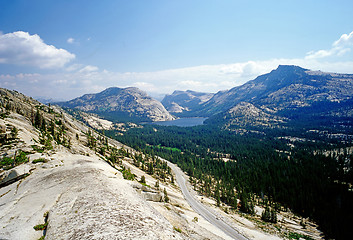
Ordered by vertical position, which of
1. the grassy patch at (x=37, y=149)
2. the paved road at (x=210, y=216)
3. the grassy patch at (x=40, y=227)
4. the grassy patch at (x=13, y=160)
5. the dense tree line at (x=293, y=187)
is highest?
the grassy patch at (x=37, y=149)

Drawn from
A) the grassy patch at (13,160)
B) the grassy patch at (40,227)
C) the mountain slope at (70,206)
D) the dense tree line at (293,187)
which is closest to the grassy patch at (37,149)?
the mountain slope at (70,206)

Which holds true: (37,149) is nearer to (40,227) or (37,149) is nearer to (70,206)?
(70,206)

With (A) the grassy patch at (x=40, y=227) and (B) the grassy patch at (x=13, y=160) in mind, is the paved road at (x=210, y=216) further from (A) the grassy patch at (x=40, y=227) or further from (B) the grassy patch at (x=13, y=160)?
(B) the grassy patch at (x=13, y=160)

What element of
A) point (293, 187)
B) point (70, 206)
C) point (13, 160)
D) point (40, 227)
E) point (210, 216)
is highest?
point (13, 160)

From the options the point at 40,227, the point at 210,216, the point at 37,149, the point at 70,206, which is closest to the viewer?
the point at 40,227

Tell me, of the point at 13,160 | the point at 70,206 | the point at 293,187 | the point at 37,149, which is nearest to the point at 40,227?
the point at 70,206

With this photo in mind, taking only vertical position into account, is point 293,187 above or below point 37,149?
below

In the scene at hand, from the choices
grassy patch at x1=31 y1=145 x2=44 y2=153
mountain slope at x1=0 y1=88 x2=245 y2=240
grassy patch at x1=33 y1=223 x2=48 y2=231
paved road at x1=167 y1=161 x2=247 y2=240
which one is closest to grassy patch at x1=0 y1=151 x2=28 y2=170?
mountain slope at x1=0 y1=88 x2=245 y2=240

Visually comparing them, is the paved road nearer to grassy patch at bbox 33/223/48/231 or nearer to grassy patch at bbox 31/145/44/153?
grassy patch at bbox 33/223/48/231

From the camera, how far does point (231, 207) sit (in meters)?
86.9

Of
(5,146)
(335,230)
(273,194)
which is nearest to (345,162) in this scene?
(273,194)

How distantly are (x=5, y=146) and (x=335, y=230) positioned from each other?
126978mm

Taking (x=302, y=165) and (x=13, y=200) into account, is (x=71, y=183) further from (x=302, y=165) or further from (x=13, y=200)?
→ (x=302, y=165)

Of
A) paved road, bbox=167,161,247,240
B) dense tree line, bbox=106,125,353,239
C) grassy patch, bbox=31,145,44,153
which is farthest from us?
dense tree line, bbox=106,125,353,239
